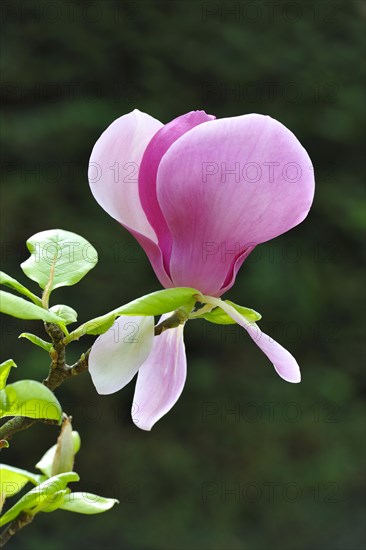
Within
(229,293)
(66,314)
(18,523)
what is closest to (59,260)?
(66,314)

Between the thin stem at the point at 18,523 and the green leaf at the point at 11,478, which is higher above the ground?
the green leaf at the point at 11,478

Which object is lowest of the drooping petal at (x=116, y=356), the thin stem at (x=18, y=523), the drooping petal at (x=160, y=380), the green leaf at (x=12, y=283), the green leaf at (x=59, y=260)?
the thin stem at (x=18, y=523)

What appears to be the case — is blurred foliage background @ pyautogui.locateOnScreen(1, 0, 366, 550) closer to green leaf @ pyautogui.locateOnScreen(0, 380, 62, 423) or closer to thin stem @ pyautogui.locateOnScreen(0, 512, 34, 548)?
thin stem @ pyautogui.locateOnScreen(0, 512, 34, 548)

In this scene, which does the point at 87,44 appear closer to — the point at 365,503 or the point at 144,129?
the point at 365,503

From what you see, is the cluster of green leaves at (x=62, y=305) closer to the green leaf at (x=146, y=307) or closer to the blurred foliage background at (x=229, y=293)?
the green leaf at (x=146, y=307)

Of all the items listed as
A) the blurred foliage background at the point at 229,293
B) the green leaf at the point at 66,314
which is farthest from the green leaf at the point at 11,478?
the blurred foliage background at the point at 229,293
